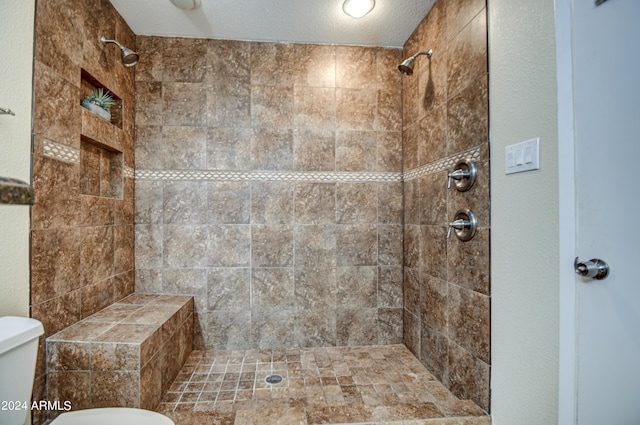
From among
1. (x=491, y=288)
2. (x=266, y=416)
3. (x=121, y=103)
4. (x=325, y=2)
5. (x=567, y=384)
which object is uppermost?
(x=325, y=2)

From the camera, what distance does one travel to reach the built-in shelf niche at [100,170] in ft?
6.22

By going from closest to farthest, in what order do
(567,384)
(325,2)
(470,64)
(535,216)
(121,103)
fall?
(567,384)
(535,216)
(470,64)
(325,2)
(121,103)

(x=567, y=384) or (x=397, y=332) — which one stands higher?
(x=567, y=384)

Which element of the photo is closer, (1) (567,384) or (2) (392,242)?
(1) (567,384)

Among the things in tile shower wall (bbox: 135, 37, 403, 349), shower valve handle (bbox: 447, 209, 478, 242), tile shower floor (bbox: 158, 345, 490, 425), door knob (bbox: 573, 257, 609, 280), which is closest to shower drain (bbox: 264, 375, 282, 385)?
tile shower floor (bbox: 158, 345, 490, 425)

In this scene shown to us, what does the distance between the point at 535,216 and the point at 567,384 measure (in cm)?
60

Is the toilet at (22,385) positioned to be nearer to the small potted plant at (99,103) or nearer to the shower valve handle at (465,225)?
the small potted plant at (99,103)

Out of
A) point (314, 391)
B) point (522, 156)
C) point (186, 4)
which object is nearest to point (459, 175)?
point (522, 156)

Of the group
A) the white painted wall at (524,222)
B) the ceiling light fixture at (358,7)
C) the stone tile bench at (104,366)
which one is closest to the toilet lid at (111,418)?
the stone tile bench at (104,366)

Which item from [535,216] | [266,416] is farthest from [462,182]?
[266,416]

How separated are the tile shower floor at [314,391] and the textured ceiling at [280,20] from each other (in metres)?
2.46

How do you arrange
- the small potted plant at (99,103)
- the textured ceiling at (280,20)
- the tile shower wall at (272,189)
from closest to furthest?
1. the small potted plant at (99,103)
2. the textured ceiling at (280,20)
3. the tile shower wall at (272,189)

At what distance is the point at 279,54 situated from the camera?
2400 mm

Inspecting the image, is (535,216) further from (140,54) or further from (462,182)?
(140,54)
